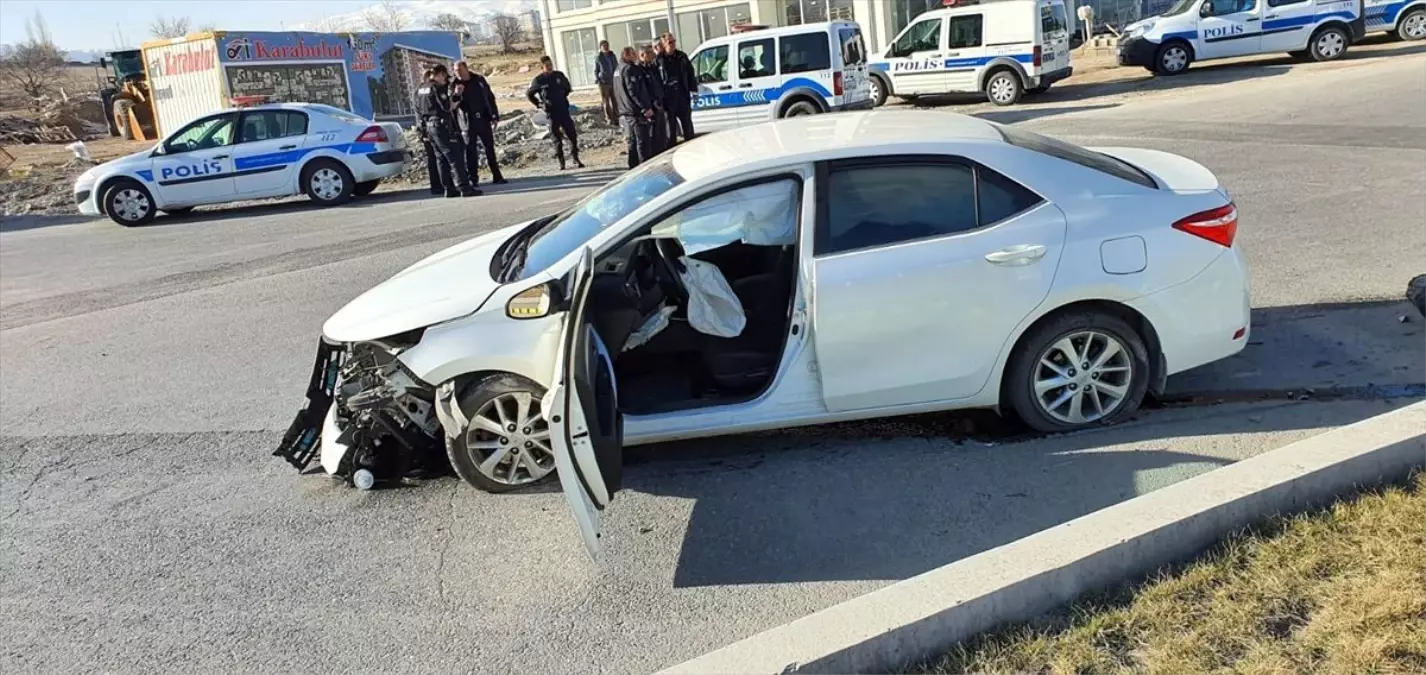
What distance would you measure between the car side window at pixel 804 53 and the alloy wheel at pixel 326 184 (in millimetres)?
7814

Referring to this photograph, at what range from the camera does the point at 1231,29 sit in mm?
20906

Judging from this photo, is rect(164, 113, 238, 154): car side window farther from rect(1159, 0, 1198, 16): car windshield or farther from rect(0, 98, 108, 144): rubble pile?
rect(0, 98, 108, 144): rubble pile

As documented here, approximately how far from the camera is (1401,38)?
22641 millimetres

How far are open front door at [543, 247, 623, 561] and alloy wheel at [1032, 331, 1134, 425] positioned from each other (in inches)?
76.9

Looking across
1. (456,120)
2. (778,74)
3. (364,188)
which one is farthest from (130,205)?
(778,74)

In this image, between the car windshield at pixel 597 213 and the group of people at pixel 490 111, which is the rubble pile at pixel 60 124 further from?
the car windshield at pixel 597 213

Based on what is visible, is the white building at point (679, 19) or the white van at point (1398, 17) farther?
the white building at point (679, 19)

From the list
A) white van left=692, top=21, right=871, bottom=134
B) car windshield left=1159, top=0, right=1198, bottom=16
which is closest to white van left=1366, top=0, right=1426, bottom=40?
car windshield left=1159, top=0, right=1198, bottom=16

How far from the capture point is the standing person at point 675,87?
15195 mm

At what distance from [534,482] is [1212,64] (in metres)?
23.7

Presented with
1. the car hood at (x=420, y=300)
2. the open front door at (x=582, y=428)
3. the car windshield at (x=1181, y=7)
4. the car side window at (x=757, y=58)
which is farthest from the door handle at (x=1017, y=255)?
the car windshield at (x=1181, y=7)

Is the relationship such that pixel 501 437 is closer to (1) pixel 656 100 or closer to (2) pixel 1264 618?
(2) pixel 1264 618

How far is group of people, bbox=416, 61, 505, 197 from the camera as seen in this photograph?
1421 centimetres

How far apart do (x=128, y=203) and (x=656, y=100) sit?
7.80m
